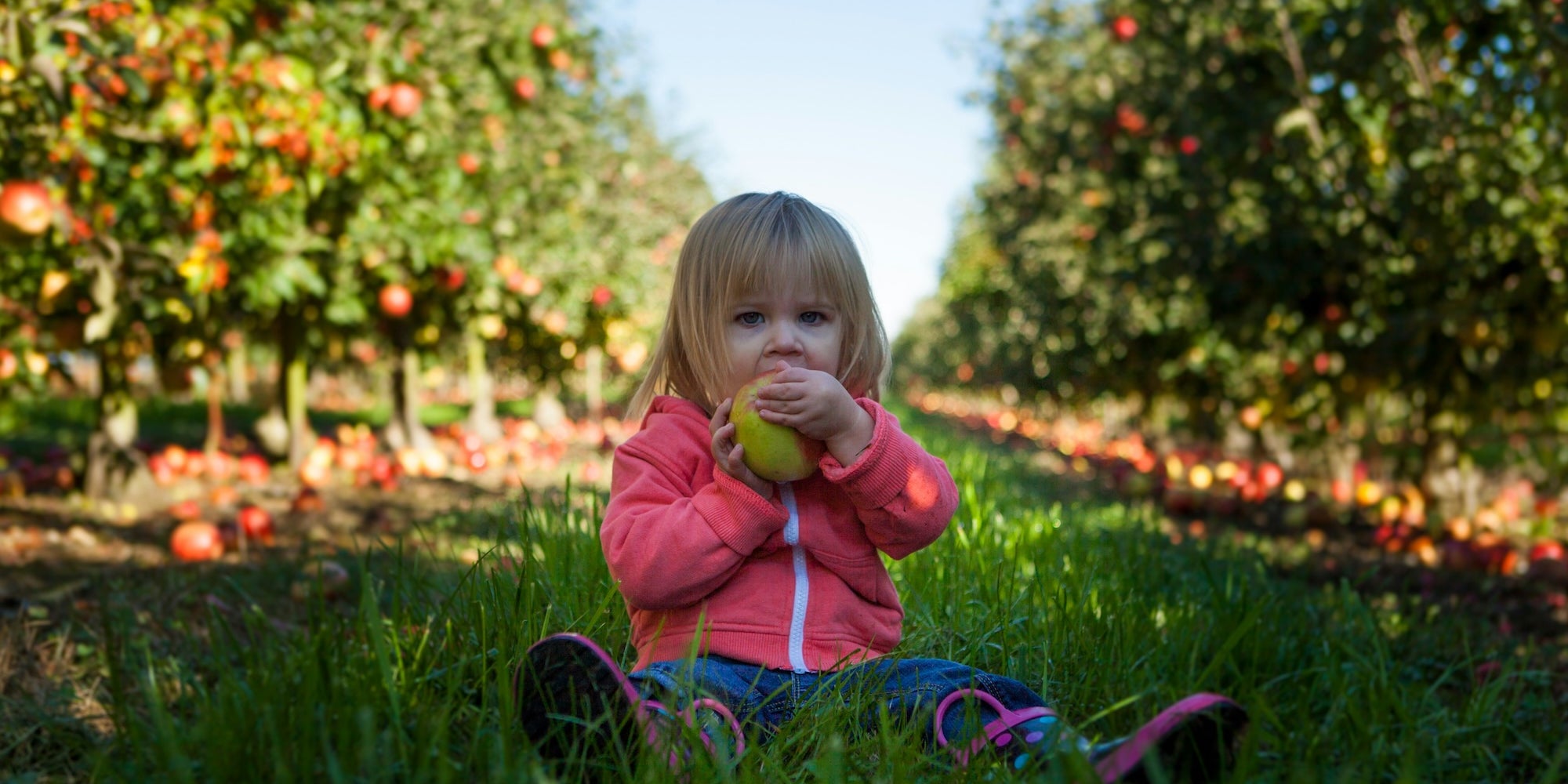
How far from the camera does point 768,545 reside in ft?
6.63

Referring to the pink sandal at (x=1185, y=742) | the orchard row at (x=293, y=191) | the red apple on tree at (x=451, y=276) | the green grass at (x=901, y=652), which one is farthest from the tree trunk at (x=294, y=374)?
the pink sandal at (x=1185, y=742)

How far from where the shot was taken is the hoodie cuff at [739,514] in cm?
190

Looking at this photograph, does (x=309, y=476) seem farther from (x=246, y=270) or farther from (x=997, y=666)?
(x=997, y=666)

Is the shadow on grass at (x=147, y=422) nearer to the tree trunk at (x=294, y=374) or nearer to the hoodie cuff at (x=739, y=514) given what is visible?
the tree trunk at (x=294, y=374)

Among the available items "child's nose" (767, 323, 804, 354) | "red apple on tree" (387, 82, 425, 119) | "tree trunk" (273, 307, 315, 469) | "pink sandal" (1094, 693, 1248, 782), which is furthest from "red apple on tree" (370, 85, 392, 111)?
"pink sandal" (1094, 693, 1248, 782)

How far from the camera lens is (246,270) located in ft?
18.6

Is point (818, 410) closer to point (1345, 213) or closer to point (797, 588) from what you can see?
point (797, 588)

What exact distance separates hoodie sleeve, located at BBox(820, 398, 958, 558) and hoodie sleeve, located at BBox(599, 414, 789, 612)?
14 centimetres

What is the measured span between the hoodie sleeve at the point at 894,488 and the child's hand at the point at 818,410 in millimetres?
22

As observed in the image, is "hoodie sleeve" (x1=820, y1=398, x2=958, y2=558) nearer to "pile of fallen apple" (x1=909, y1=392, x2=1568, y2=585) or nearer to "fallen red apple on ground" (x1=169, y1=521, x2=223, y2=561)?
"fallen red apple on ground" (x1=169, y1=521, x2=223, y2=561)

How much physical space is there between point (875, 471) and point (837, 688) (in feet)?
1.16

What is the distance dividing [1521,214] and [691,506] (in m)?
4.65

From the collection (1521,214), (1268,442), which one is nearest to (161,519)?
(1521,214)

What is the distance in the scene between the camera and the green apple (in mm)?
1868
